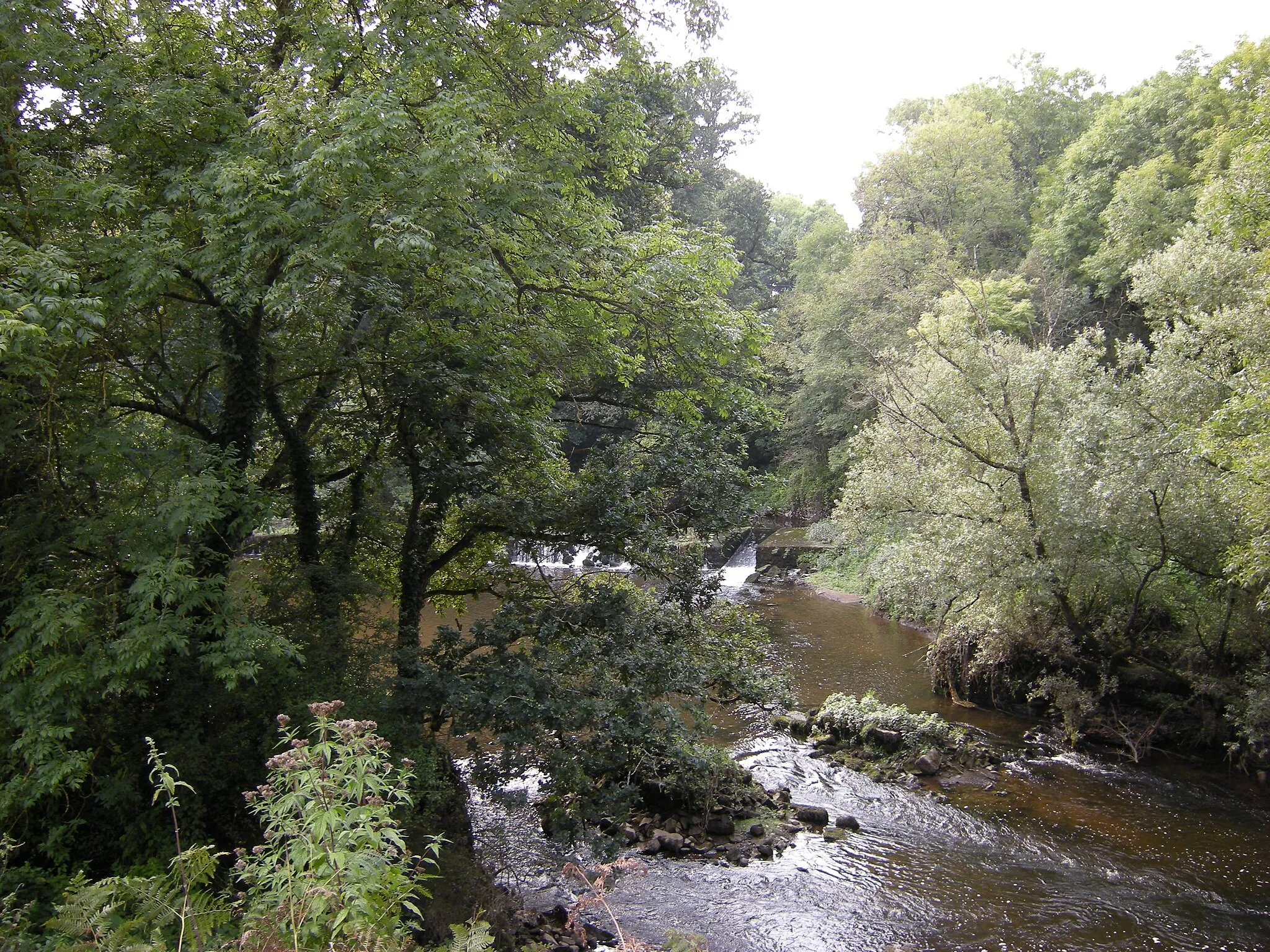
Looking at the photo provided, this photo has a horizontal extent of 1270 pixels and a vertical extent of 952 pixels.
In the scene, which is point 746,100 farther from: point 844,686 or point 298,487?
point 298,487

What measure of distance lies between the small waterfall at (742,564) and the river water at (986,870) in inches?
579

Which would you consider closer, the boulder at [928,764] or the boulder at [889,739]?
the boulder at [928,764]

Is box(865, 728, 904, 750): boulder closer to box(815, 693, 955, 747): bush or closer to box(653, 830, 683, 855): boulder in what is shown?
box(815, 693, 955, 747): bush

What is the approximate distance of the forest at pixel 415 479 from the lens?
4.96m

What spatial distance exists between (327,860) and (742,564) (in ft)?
90.6

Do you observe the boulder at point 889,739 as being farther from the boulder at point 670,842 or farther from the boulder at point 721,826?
the boulder at point 670,842

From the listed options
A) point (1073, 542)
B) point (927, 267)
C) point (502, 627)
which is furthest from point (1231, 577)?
point (927, 267)

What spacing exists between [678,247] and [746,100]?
34.8 m

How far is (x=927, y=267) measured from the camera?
30.1 meters

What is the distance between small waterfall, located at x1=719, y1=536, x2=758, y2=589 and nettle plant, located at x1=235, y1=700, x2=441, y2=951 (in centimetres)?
2347

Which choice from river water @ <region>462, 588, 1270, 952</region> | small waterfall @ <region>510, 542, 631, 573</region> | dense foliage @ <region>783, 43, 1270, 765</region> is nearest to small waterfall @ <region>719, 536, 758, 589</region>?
dense foliage @ <region>783, 43, 1270, 765</region>

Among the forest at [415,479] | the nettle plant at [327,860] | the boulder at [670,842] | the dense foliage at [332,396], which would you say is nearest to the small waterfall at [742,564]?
the forest at [415,479]

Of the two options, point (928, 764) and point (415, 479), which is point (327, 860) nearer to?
point (415, 479)

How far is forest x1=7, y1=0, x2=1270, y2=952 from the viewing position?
4961 mm
